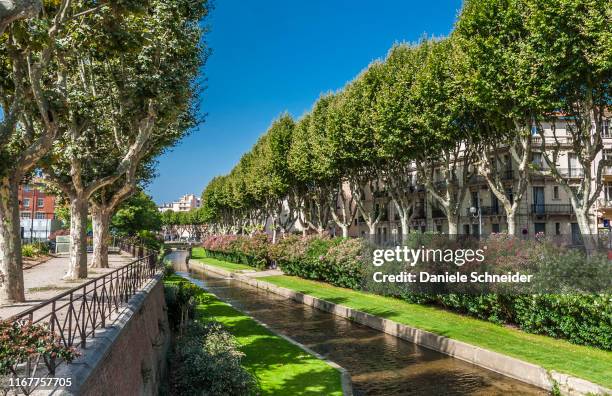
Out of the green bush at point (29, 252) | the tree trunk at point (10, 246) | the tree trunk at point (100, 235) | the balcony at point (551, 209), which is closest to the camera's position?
the tree trunk at point (10, 246)

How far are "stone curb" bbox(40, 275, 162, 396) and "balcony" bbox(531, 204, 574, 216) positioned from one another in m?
48.3

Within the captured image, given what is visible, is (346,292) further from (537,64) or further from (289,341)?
(537,64)

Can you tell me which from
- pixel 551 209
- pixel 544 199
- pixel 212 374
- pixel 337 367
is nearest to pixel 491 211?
pixel 544 199

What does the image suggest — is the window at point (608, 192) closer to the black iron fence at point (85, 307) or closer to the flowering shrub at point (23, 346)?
the black iron fence at point (85, 307)

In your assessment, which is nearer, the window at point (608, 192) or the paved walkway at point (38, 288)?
the paved walkway at point (38, 288)

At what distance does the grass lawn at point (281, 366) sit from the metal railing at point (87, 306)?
4.75 metres

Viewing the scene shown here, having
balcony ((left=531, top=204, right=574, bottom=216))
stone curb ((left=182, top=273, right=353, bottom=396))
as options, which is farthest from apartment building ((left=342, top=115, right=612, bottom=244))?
stone curb ((left=182, top=273, right=353, bottom=396))

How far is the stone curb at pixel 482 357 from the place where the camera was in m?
13.5

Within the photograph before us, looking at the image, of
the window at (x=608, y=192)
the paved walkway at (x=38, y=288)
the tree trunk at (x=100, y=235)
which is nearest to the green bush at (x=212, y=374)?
the paved walkway at (x=38, y=288)

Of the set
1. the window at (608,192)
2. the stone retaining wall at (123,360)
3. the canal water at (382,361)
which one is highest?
the window at (608,192)

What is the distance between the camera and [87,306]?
9.02 metres

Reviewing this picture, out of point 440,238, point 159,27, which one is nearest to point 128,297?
point 159,27

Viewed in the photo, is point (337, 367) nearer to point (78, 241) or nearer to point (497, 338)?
point (497, 338)

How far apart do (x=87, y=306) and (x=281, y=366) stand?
29.0ft
